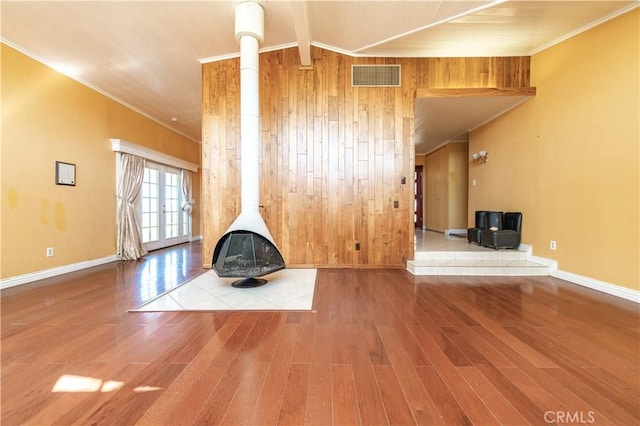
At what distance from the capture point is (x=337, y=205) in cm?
428

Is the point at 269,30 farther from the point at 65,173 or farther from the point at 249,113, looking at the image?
the point at 65,173

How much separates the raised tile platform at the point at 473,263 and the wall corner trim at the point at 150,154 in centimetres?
586

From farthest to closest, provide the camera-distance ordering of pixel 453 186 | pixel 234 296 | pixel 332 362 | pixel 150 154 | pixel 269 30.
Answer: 1. pixel 453 186
2. pixel 150 154
3. pixel 269 30
4. pixel 234 296
5. pixel 332 362

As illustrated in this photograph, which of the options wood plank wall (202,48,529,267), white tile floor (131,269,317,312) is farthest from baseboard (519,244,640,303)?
white tile floor (131,269,317,312)

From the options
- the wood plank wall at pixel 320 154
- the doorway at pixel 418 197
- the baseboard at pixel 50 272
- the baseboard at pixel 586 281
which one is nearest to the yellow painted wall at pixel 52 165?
the baseboard at pixel 50 272

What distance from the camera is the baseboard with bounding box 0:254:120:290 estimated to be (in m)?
3.32

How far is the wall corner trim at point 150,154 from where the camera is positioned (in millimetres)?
5047

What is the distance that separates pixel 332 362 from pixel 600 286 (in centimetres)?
366

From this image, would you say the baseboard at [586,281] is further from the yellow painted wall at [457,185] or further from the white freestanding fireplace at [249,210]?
the white freestanding fireplace at [249,210]

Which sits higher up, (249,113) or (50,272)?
(249,113)

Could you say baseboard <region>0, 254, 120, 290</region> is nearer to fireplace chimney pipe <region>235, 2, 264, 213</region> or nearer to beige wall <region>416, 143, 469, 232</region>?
fireplace chimney pipe <region>235, 2, 264, 213</region>

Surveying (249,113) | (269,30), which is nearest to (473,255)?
(249,113)

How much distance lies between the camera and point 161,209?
662 centimetres

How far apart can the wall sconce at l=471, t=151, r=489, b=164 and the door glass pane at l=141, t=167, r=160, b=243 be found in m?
7.57
